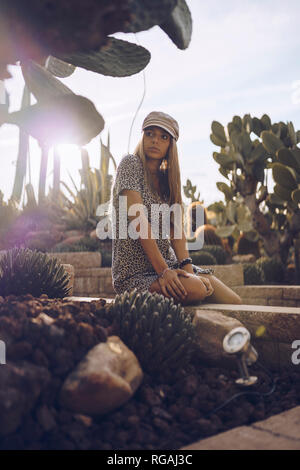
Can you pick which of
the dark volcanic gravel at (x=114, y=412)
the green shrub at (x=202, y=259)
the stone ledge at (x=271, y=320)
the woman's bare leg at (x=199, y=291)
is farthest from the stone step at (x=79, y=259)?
the dark volcanic gravel at (x=114, y=412)

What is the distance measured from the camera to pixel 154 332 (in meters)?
2.27

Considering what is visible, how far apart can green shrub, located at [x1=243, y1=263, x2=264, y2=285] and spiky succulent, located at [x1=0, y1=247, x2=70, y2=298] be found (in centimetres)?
410

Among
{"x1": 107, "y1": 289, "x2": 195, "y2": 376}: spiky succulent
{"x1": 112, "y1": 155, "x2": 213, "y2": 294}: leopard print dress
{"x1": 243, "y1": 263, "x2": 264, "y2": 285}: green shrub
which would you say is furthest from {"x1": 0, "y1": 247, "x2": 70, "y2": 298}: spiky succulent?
{"x1": 243, "y1": 263, "x2": 264, "y2": 285}: green shrub

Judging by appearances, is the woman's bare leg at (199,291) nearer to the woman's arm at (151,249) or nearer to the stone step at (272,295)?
the woman's arm at (151,249)

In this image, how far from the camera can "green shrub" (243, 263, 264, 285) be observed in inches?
281

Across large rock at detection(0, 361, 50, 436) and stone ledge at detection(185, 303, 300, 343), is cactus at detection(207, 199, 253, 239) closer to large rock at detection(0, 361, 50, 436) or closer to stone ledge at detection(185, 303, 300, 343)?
stone ledge at detection(185, 303, 300, 343)

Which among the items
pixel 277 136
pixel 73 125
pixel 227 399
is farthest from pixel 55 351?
pixel 277 136

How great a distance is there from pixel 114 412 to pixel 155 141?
197 cm

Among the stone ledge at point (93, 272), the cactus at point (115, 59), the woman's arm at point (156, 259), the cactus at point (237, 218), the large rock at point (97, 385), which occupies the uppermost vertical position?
the cactus at point (115, 59)

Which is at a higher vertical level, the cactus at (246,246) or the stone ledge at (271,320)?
the cactus at (246,246)

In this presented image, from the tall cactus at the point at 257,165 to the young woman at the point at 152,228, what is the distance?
448cm

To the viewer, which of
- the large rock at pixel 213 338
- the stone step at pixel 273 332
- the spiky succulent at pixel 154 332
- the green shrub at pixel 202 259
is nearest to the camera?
the spiky succulent at pixel 154 332

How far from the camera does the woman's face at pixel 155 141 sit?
10.4 feet
